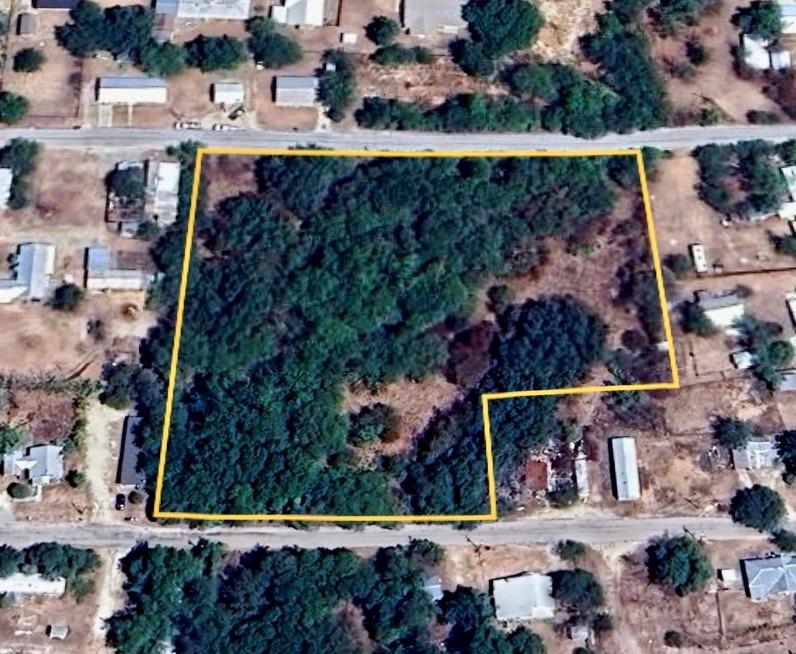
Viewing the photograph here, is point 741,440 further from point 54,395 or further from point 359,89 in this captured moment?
point 54,395

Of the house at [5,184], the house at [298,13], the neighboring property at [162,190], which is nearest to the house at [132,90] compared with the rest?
the neighboring property at [162,190]

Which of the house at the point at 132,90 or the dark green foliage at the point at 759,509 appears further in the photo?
the house at the point at 132,90

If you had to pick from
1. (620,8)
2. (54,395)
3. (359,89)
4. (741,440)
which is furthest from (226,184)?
(741,440)

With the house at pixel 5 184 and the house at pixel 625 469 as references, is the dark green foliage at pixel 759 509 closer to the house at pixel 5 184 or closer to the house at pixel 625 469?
the house at pixel 625 469

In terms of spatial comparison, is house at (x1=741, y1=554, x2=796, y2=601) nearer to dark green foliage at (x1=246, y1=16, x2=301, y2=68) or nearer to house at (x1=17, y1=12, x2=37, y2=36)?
dark green foliage at (x1=246, y1=16, x2=301, y2=68)

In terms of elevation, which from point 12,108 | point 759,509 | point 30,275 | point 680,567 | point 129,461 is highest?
point 12,108

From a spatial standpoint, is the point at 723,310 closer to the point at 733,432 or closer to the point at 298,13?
the point at 733,432

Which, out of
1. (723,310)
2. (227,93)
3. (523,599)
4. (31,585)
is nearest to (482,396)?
(523,599)
